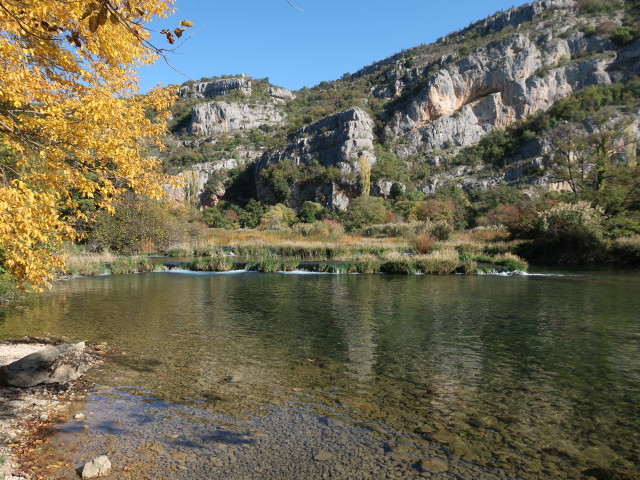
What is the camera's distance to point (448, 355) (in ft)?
27.7

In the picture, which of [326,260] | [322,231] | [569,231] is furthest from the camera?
[322,231]

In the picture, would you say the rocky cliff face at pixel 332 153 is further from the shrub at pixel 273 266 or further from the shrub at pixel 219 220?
the shrub at pixel 273 266

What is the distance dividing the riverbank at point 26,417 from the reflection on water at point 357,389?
253 mm

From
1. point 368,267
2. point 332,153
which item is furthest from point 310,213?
point 368,267

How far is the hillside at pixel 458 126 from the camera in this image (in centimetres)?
7388

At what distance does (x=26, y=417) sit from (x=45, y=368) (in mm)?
1352

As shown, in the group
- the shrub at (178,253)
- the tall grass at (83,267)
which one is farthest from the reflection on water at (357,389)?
the shrub at (178,253)

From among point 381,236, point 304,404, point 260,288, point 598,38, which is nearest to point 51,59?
point 304,404

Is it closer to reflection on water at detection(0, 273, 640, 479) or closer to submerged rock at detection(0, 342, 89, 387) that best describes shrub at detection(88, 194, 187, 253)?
reflection on water at detection(0, 273, 640, 479)

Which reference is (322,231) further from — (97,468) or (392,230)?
(97,468)

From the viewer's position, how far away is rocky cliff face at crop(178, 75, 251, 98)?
435 feet

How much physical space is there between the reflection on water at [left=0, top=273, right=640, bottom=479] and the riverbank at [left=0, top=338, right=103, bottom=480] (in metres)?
0.25

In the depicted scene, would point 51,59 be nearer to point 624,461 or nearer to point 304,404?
point 304,404

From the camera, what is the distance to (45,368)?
6.36 meters
